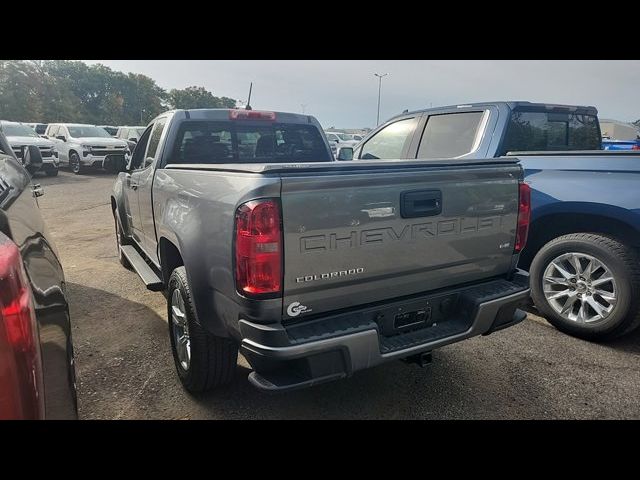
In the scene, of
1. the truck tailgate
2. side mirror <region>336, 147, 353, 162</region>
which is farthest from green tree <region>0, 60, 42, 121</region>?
the truck tailgate

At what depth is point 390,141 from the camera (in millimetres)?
5383

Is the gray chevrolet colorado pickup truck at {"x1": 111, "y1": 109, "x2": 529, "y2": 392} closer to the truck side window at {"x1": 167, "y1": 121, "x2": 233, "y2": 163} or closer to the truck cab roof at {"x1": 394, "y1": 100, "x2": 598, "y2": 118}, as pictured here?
the truck side window at {"x1": 167, "y1": 121, "x2": 233, "y2": 163}

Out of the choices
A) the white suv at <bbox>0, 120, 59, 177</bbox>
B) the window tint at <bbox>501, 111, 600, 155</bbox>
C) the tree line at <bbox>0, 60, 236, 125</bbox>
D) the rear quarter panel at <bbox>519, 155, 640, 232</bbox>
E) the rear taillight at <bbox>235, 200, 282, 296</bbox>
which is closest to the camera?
the rear taillight at <bbox>235, 200, 282, 296</bbox>

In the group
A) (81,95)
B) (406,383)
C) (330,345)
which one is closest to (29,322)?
(330,345)

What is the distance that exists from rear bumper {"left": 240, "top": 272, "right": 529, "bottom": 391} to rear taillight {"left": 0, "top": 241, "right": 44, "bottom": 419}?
1.01m

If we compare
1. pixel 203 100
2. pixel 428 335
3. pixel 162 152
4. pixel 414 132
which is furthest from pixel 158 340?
pixel 203 100

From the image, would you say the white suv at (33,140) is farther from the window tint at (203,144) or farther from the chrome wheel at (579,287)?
the chrome wheel at (579,287)

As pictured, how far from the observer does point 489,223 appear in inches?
106

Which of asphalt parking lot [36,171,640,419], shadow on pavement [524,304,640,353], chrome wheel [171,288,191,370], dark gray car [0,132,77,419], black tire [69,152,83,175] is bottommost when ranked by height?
black tire [69,152,83,175]

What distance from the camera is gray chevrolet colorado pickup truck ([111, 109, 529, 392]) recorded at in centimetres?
205

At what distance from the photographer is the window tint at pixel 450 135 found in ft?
14.9

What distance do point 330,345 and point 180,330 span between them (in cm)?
144

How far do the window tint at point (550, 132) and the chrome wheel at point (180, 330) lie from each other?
3.39 metres
